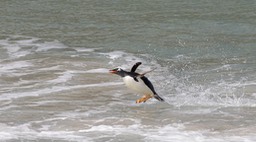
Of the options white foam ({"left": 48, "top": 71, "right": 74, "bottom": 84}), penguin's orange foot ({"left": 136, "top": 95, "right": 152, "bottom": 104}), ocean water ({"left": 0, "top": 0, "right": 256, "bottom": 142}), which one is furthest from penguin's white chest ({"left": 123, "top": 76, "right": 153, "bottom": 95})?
white foam ({"left": 48, "top": 71, "right": 74, "bottom": 84})

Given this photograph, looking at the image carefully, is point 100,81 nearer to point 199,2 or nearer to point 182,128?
point 182,128

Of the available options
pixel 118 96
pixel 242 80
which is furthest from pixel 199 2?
pixel 118 96

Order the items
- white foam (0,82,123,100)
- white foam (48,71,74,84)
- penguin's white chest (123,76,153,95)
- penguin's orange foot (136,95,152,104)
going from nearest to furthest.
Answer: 1. penguin's white chest (123,76,153,95)
2. penguin's orange foot (136,95,152,104)
3. white foam (0,82,123,100)
4. white foam (48,71,74,84)

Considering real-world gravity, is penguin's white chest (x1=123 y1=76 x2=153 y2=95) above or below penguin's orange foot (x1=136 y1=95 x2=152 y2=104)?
above

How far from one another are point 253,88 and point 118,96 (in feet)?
9.73

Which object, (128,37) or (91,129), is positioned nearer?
(91,129)

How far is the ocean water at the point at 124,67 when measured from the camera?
11.8m

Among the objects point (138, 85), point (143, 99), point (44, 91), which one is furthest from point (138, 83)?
point (44, 91)

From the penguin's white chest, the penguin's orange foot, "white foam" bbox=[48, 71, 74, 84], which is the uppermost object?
"white foam" bbox=[48, 71, 74, 84]

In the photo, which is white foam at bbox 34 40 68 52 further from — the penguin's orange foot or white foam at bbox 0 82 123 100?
the penguin's orange foot

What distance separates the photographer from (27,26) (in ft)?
83.3

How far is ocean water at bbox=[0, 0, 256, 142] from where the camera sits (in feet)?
38.8

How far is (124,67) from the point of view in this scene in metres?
18.1

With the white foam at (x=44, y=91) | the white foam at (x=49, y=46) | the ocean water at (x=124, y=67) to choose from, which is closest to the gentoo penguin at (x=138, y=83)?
the ocean water at (x=124, y=67)
